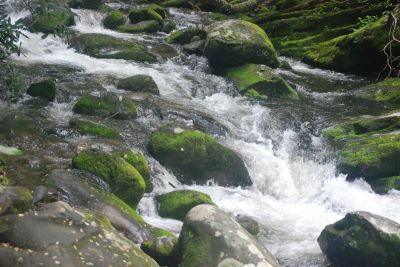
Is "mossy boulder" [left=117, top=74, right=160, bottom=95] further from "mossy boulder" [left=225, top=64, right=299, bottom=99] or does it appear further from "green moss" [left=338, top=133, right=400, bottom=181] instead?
"green moss" [left=338, top=133, right=400, bottom=181]

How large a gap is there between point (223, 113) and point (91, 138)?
3.92m

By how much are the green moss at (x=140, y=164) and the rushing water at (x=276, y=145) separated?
0.17 meters

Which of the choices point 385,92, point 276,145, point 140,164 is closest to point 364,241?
point 140,164

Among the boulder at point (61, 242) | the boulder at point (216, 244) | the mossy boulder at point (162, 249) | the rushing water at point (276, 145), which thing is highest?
the boulder at point (61, 242)

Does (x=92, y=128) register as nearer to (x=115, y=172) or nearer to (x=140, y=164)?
(x=140, y=164)

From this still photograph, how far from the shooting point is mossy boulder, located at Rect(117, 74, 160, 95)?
37.2 feet

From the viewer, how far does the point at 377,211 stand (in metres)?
8.12

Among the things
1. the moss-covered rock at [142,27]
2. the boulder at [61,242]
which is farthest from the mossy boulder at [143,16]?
the boulder at [61,242]

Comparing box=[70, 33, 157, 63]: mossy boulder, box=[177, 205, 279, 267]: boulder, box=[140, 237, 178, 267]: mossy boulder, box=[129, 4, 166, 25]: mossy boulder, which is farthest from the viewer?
box=[129, 4, 166, 25]: mossy boulder

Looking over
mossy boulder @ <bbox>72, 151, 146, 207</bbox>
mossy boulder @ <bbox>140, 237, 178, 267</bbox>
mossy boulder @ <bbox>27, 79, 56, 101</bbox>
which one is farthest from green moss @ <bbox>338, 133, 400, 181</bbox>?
mossy boulder @ <bbox>27, 79, 56, 101</bbox>

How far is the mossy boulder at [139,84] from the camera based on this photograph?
1135 cm

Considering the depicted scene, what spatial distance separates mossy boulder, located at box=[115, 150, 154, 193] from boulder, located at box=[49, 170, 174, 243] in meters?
1.26

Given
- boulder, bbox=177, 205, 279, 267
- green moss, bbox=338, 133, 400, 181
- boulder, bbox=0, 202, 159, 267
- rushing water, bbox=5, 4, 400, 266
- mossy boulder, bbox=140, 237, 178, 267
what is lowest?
rushing water, bbox=5, 4, 400, 266

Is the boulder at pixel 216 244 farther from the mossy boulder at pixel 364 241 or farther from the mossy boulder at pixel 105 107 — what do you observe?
the mossy boulder at pixel 105 107
